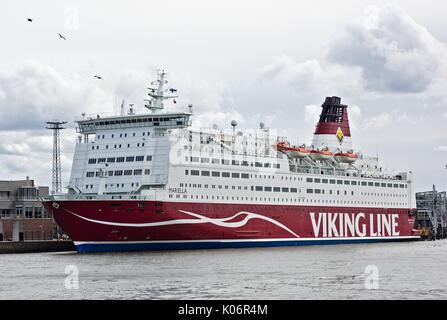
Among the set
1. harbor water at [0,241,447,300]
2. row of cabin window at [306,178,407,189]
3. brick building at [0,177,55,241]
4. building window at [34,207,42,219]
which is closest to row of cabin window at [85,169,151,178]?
harbor water at [0,241,447,300]

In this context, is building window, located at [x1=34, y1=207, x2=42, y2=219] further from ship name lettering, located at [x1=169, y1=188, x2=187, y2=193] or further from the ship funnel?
ship name lettering, located at [x1=169, y1=188, x2=187, y2=193]

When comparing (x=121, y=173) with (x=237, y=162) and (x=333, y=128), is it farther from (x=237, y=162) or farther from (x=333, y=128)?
(x=333, y=128)

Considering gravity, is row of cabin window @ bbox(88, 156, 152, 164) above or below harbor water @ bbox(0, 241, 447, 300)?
above

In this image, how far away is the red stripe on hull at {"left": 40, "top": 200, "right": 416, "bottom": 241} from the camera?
4684 centimetres

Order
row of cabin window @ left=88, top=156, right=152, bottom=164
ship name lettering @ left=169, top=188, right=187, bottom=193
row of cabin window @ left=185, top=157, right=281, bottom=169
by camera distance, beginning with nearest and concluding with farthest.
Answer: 1. ship name lettering @ left=169, top=188, right=187, bottom=193
2. row of cabin window @ left=88, top=156, right=152, bottom=164
3. row of cabin window @ left=185, top=157, right=281, bottom=169

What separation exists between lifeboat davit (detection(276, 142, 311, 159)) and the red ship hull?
3.80 metres

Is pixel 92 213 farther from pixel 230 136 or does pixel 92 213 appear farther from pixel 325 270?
pixel 325 270

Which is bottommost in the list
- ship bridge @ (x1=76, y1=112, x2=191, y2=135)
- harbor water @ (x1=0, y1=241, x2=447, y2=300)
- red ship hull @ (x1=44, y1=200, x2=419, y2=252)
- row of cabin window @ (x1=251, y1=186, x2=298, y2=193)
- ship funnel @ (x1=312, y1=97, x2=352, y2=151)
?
harbor water @ (x1=0, y1=241, x2=447, y2=300)

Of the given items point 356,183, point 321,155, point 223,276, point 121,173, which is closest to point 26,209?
point 121,173

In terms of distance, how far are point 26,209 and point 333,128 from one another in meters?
26.5

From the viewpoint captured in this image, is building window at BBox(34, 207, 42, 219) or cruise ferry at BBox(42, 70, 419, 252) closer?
cruise ferry at BBox(42, 70, 419, 252)
